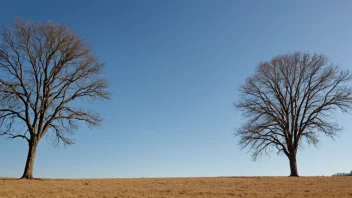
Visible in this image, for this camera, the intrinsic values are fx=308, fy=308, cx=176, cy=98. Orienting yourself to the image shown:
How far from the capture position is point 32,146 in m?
24.5

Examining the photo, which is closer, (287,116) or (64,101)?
(64,101)

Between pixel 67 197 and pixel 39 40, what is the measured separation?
17.1m

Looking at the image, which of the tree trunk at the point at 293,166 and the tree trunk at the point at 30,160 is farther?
the tree trunk at the point at 293,166

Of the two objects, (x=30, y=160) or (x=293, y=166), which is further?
(x=293, y=166)

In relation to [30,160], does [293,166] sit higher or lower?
lower

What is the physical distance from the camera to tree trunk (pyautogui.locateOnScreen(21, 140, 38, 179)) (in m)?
23.6

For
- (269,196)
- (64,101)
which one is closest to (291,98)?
(269,196)

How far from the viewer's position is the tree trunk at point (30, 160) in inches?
929

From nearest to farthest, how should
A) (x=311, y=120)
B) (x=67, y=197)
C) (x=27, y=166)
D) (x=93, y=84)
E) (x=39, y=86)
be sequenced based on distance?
(x=67, y=197)
(x=27, y=166)
(x=39, y=86)
(x=93, y=84)
(x=311, y=120)

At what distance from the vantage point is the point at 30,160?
24078mm

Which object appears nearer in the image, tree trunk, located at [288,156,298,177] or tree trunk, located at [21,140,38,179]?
tree trunk, located at [21,140,38,179]

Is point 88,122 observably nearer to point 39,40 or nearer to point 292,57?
point 39,40

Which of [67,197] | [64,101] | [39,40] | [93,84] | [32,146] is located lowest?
[67,197]

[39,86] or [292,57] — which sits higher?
[292,57]
